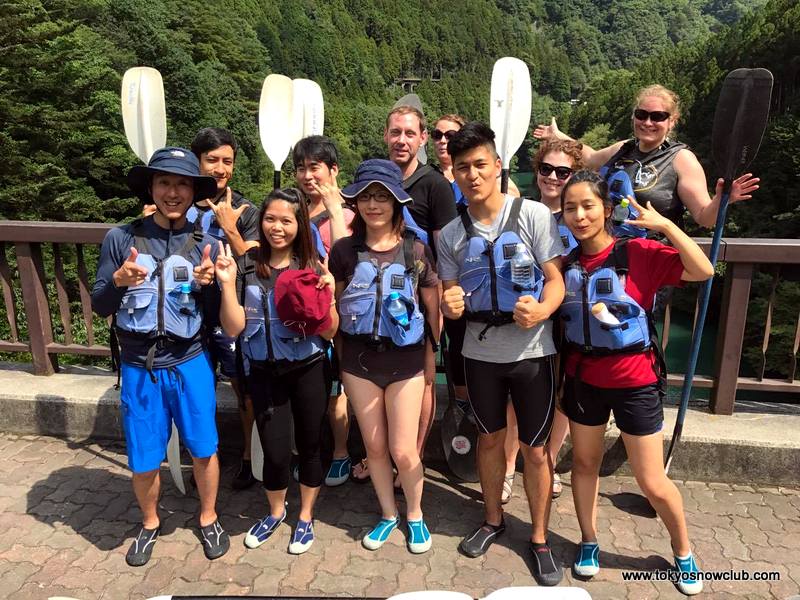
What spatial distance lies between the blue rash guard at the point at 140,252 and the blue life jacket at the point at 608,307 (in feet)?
5.75

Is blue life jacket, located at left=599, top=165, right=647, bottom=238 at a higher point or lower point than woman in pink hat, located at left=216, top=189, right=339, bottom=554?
higher

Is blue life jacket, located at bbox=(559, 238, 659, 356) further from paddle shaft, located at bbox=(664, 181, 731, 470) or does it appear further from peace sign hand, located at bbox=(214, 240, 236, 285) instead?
peace sign hand, located at bbox=(214, 240, 236, 285)

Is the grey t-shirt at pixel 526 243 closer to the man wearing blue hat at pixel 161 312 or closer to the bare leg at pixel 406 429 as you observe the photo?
the bare leg at pixel 406 429

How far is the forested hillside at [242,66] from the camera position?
2295 centimetres

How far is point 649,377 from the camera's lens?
8.92 ft

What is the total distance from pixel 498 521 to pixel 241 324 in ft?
5.68

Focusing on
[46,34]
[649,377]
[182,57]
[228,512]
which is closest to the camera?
[649,377]

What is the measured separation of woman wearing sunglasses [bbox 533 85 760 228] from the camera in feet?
→ 10.1

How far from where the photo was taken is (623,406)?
2732mm

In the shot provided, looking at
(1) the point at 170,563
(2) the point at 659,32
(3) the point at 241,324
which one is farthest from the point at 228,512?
(2) the point at 659,32

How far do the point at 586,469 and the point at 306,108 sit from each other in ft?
10.4

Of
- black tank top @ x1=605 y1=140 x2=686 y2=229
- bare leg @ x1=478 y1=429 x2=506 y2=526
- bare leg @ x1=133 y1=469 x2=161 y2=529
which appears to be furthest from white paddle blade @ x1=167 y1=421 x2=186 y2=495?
black tank top @ x1=605 y1=140 x2=686 y2=229

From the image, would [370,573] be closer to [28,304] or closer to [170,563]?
[170,563]

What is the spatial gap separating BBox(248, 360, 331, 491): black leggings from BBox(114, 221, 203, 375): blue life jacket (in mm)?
430
